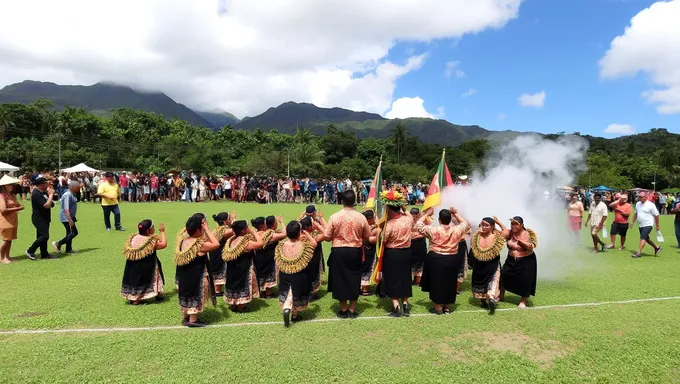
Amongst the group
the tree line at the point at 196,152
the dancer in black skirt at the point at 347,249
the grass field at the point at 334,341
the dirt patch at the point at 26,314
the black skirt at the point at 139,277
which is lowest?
the dirt patch at the point at 26,314

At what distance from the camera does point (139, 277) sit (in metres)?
6.59

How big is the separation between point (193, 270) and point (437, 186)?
16.2 ft

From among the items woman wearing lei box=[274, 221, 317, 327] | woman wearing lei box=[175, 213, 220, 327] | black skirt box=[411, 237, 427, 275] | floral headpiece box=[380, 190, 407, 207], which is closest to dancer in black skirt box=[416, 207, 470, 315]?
floral headpiece box=[380, 190, 407, 207]

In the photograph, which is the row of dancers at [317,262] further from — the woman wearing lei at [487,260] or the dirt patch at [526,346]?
the dirt patch at [526,346]

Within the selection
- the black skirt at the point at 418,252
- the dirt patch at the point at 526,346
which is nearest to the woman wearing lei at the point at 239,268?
the black skirt at the point at 418,252

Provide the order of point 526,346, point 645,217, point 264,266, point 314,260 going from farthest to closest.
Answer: point 645,217
point 264,266
point 314,260
point 526,346

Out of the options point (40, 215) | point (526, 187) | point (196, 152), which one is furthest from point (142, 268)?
point (196, 152)

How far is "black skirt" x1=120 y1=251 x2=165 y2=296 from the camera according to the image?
6.58 metres

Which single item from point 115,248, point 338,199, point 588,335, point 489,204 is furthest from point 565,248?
point 338,199

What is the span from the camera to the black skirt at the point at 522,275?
6.85 meters

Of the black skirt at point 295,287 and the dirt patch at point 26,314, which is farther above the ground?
the black skirt at point 295,287

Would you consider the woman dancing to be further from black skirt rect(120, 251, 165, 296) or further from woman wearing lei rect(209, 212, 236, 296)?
black skirt rect(120, 251, 165, 296)

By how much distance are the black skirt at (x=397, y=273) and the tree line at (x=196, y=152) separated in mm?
41814

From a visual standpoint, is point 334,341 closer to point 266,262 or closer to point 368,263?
point 266,262
